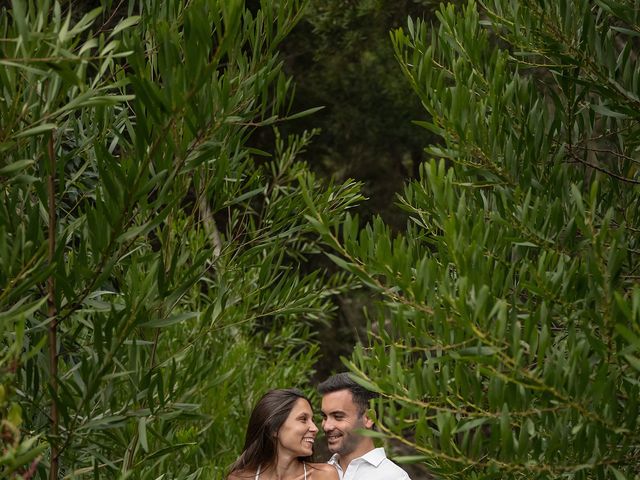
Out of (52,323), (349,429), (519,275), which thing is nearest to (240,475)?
(349,429)

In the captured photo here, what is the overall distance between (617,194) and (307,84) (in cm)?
982

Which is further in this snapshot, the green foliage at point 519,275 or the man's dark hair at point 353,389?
the man's dark hair at point 353,389

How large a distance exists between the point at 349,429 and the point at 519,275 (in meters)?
2.60

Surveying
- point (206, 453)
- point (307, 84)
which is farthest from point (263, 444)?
point (307, 84)

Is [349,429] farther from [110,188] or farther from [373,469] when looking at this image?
[110,188]

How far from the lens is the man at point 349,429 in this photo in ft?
15.6

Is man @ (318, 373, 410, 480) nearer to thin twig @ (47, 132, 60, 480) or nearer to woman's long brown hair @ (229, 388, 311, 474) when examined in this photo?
woman's long brown hair @ (229, 388, 311, 474)

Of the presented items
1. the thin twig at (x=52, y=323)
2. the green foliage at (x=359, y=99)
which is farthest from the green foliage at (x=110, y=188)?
the green foliage at (x=359, y=99)

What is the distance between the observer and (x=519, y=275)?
2.52 meters

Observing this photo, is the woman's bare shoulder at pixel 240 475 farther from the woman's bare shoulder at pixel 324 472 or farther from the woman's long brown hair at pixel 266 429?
the woman's bare shoulder at pixel 324 472

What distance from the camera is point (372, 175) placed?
14133mm

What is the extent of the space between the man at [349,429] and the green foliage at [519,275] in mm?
1914

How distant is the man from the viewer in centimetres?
475

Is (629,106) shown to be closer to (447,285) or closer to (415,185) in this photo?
(415,185)
